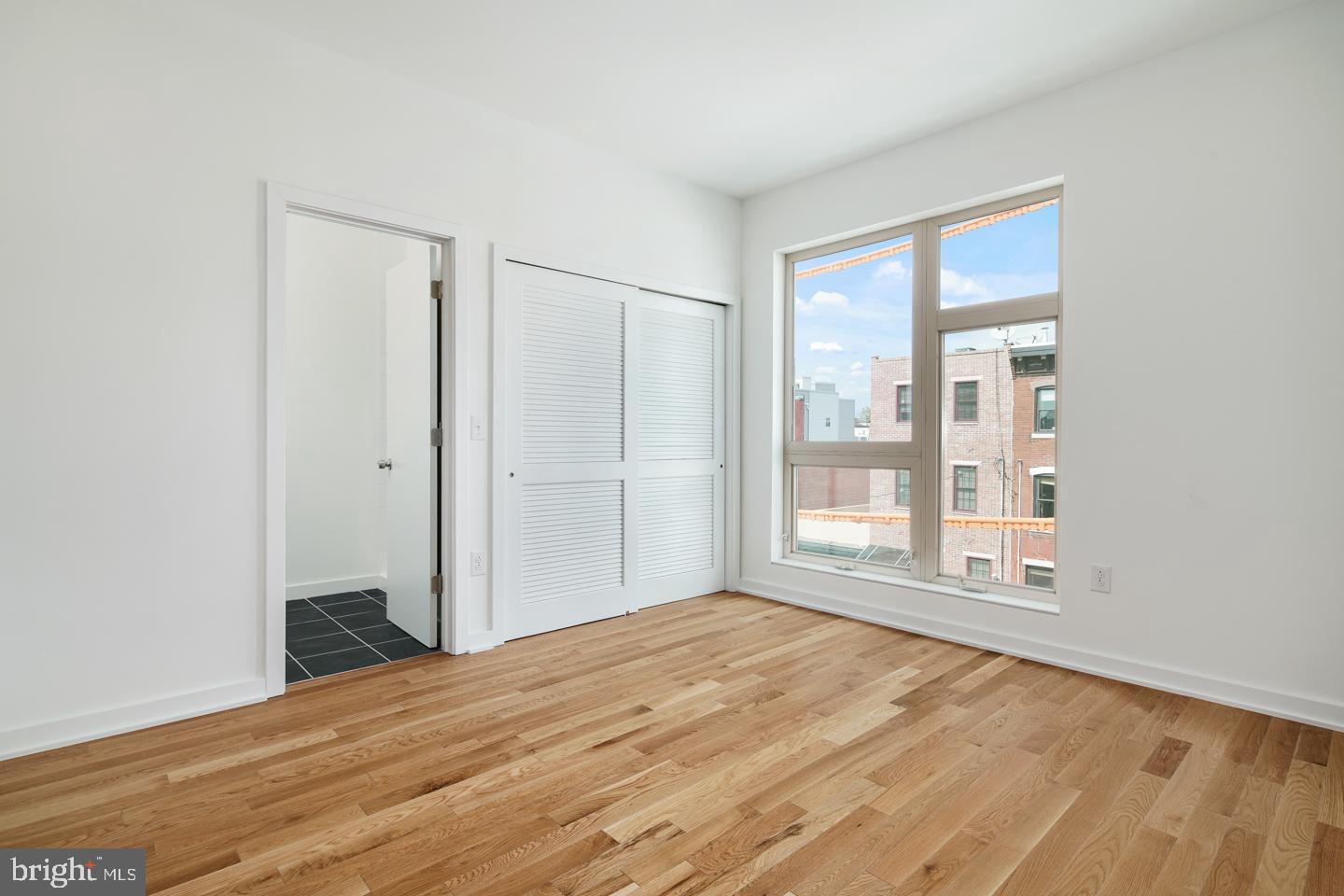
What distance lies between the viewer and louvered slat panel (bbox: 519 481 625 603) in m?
3.59

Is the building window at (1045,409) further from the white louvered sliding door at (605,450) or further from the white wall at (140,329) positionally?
the white wall at (140,329)

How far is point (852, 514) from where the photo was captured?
4.17m

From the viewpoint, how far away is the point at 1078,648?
Answer: 310 cm

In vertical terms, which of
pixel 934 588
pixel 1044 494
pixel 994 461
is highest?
pixel 994 461

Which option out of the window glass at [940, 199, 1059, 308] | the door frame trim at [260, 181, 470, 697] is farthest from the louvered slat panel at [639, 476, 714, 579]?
the window glass at [940, 199, 1059, 308]

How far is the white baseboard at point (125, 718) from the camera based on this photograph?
222 cm

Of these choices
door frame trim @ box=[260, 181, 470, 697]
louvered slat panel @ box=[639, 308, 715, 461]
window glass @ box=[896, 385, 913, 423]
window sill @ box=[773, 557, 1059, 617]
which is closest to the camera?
door frame trim @ box=[260, 181, 470, 697]

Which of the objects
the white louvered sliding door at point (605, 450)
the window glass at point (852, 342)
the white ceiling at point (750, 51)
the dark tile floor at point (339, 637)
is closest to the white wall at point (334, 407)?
the dark tile floor at point (339, 637)

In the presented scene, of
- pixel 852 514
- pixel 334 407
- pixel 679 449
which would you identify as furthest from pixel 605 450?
pixel 334 407

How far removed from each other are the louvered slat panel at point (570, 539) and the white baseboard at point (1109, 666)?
1274mm

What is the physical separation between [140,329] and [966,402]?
3.71 meters

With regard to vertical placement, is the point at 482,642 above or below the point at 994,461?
below

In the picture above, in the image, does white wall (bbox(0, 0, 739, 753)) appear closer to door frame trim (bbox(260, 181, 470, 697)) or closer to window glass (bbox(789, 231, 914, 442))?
door frame trim (bbox(260, 181, 470, 697))

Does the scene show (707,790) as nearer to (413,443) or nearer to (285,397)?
(413,443)
